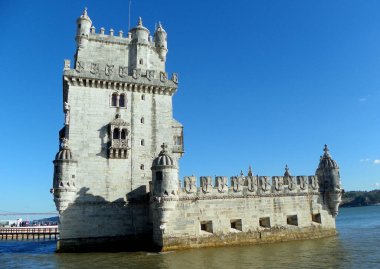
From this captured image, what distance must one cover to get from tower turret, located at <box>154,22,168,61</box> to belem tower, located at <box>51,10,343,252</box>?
3.04 feet

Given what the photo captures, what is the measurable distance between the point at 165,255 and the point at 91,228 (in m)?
7.78

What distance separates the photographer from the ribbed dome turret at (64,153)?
28.5 m

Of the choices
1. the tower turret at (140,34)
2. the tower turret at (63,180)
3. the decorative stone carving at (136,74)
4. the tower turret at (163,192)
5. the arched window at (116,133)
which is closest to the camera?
the tower turret at (163,192)

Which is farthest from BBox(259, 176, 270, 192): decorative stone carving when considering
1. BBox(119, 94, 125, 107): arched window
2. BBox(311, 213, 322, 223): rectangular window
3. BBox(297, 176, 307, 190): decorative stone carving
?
BBox(119, 94, 125, 107): arched window

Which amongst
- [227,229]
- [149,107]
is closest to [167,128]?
[149,107]

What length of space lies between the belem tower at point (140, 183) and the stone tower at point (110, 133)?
0.28 ft

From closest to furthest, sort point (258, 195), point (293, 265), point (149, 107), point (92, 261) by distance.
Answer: point (293, 265) → point (92, 261) → point (258, 195) → point (149, 107)

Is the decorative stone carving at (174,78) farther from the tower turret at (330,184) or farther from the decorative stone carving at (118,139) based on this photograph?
the tower turret at (330,184)

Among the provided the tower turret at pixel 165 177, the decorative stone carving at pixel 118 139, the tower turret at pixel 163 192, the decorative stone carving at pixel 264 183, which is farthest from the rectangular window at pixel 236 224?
the decorative stone carving at pixel 118 139

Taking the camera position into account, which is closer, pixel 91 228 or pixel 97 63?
pixel 91 228

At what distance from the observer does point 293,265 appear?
66.1 feet

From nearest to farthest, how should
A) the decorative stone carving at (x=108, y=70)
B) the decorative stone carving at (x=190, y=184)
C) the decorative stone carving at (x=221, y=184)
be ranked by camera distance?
the decorative stone carving at (x=190, y=184)
the decorative stone carving at (x=221, y=184)
the decorative stone carving at (x=108, y=70)

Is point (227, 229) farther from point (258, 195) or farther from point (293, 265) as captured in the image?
point (293, 265)

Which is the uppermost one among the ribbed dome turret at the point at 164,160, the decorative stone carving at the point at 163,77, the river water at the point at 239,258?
the decorative stone carving at the point at 163,77
